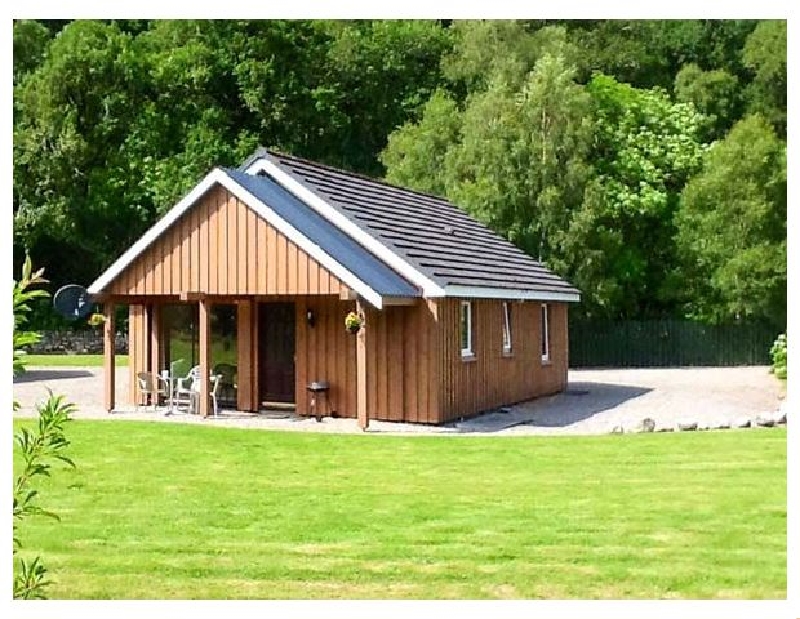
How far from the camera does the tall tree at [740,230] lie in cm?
1456

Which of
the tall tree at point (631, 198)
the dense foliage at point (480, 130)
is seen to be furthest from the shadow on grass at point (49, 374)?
the tall tree at point (631, 198)

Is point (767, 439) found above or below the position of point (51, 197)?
below

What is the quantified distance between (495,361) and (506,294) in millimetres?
1064

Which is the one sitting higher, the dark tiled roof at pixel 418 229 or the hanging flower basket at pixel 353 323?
the dark tiled roof at pixel 418 229

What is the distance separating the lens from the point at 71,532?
26.7ft

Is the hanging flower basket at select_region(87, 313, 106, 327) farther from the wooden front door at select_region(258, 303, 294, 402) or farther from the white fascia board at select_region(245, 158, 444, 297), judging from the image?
the white fascia board at select_region(245, 158, 444, 297)

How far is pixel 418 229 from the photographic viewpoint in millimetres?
16266

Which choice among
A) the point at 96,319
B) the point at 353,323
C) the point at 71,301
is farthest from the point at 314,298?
the point at 71,301

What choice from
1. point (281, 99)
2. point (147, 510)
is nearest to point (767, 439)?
point (147, 510)

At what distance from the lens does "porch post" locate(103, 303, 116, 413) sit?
49.7 ft

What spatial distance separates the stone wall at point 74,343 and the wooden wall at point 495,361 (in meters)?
4.91

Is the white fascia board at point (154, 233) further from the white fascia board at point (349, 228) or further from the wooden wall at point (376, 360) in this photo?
the wooden wall at point (376, 360)
